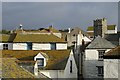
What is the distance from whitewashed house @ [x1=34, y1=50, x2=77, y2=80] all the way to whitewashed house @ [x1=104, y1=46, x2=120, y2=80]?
1389 centimetres

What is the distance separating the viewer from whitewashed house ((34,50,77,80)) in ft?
124

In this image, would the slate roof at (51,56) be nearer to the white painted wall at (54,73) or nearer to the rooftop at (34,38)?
the white painted wall at (54,73)

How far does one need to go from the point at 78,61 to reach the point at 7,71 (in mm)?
34310

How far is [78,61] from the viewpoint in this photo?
4903 centimetres

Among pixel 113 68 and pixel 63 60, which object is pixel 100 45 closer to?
pixel 63 60

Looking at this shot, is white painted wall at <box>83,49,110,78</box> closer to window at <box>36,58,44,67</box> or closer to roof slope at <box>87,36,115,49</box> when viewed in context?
roof slope at <box>87,36,115,49</box>

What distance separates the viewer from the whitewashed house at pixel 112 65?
23.0 metres

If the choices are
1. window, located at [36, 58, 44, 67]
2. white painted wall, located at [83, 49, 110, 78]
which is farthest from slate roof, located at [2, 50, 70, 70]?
white painted wall, located at [83, 49, 110, 78]

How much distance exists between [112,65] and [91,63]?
67.6 ft

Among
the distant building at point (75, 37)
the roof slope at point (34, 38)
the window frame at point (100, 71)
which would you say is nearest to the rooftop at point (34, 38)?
the roof slope at point (34, 38)

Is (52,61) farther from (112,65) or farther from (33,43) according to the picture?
(112,65)

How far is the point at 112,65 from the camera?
23250mm

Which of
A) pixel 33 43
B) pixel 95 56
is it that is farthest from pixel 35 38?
pixel 95 56

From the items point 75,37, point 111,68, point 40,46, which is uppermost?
point 75,37
